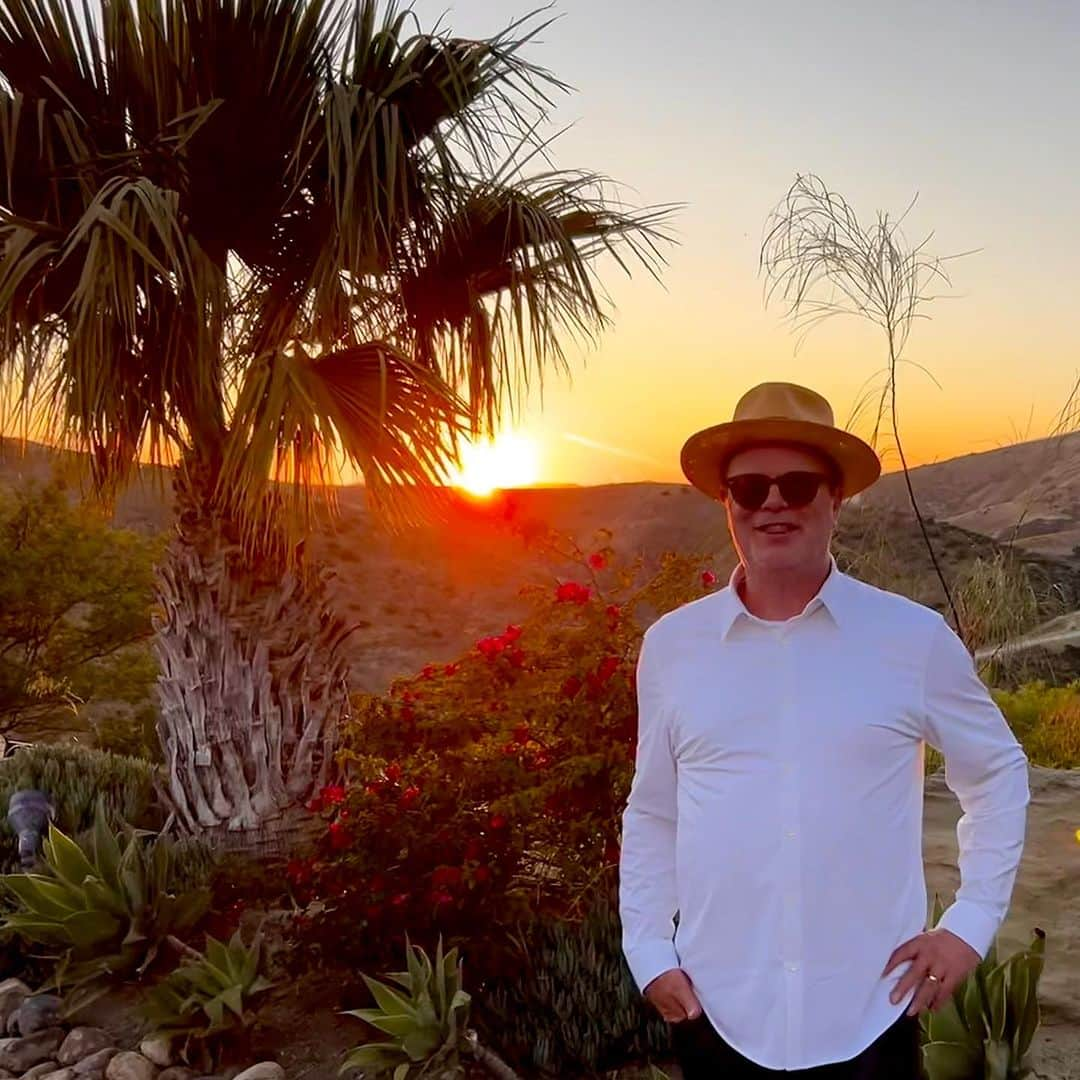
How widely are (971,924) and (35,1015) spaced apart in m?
4.56

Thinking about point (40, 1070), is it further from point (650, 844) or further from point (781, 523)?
point (781, 523)

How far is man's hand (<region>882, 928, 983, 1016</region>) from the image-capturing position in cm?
191

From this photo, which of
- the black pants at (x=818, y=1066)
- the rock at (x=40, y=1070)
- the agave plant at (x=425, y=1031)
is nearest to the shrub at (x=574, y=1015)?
the agave plant at (x=425, y=1031)

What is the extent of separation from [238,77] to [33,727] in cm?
1379

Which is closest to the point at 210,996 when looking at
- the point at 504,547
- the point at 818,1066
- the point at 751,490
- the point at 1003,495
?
the point at 818,1066

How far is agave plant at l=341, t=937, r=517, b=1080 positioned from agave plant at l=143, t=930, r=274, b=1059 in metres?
0.74

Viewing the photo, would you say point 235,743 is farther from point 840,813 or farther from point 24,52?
point 840,813

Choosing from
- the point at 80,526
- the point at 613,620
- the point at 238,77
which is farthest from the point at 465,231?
the point at 80,526

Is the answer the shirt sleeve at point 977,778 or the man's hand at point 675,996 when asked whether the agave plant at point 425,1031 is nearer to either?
the man's hand at point 675,996

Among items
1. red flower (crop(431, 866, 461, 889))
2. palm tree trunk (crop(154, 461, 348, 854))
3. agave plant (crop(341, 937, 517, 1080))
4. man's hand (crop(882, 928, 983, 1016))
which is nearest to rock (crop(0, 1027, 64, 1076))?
palm tree trunk (crop(154, 461, 348, 854))

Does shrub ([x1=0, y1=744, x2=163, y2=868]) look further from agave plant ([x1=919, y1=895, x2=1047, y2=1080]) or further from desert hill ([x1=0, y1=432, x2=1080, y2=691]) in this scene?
agave plant ([x1=919, y1=895, x2=1047, y2=1080])

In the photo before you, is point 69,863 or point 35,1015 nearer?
point 35,1015

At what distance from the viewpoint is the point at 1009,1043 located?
3.22 metres

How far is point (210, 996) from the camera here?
454cm
